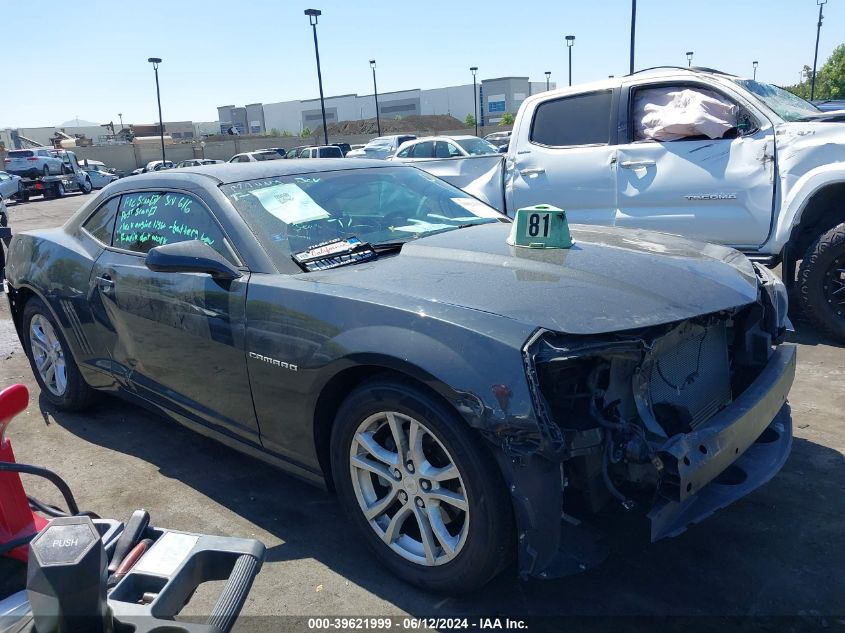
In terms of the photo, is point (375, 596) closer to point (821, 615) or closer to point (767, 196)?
point (821, 615)

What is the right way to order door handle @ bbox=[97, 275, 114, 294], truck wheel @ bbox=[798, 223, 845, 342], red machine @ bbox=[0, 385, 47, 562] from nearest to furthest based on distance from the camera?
red machine @ bbox=[0, 385, 47, 562]
door handle @ bbox=[97, 275, 114, 294]
truck wheel @ bbox=[798, 223, 845, 342]

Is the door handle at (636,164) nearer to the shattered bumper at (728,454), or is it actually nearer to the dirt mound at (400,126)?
the shattered bumper at (728,454)

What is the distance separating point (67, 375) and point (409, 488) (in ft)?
9.99

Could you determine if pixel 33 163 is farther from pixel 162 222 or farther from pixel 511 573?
pixel 511 573

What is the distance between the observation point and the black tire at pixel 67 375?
4.48 meters

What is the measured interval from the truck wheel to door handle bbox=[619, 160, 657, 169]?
1400 mm

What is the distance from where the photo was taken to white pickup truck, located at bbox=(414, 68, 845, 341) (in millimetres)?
5180

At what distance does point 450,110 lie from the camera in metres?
89.7

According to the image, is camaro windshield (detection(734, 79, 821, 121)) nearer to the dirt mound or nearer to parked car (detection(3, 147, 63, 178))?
parked car (detection(3, 147, 63, 178))

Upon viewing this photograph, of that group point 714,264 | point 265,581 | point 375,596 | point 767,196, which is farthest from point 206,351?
point 767,196

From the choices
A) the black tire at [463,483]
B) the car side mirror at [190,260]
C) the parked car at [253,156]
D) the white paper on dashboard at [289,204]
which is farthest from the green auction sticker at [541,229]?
the parked car at [253,156]

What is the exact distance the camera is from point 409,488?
2578 mm

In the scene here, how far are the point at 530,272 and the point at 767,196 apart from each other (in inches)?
135

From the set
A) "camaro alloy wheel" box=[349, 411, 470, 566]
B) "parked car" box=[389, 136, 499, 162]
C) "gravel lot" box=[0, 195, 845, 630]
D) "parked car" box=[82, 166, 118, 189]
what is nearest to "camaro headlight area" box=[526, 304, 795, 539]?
"gravel lot" box=[0, 195, 845, 630]
